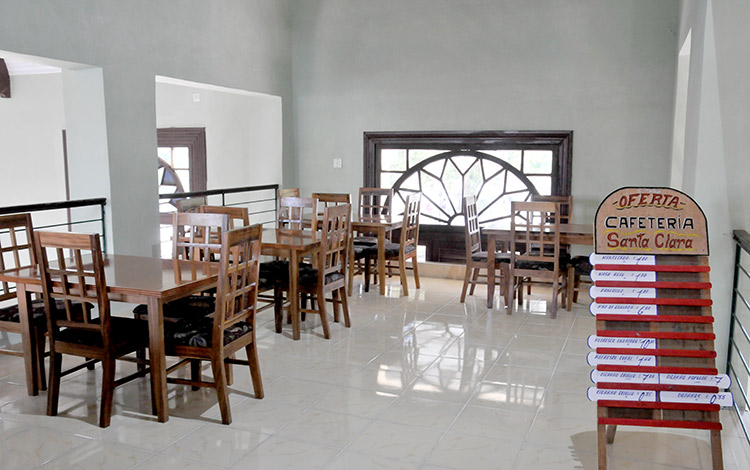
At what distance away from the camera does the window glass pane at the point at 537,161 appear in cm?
668

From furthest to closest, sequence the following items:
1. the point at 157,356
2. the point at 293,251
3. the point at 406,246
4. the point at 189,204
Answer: the point at 406,246, the point at 189,204, the point at 293,251, the point at 157,356

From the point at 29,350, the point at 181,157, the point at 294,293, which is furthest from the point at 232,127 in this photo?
the point at 29,350

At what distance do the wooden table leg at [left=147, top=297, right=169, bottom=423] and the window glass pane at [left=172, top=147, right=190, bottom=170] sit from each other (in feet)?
18.2

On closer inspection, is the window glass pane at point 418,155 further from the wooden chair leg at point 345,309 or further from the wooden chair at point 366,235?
the wooden chair leg at point 345,309

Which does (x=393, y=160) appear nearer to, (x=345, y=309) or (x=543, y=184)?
(x=543, y=184)

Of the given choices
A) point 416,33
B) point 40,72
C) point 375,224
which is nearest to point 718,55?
point 375,224

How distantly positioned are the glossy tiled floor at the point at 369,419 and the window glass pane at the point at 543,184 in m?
2.41

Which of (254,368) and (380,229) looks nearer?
(254,368)

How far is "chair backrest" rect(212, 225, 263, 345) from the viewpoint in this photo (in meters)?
3.10

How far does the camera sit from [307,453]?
294 cm

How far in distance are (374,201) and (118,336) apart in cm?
453

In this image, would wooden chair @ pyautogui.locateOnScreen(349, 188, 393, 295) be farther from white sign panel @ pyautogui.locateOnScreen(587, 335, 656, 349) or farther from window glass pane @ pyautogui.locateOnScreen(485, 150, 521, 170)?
white sign panel @ pyautogui.locateOnScreen(587, 335, 656, 349)

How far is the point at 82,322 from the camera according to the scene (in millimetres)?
3146

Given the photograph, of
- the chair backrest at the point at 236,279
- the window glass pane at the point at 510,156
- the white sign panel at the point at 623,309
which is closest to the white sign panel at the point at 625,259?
the white sign panel at the point at 623,309
